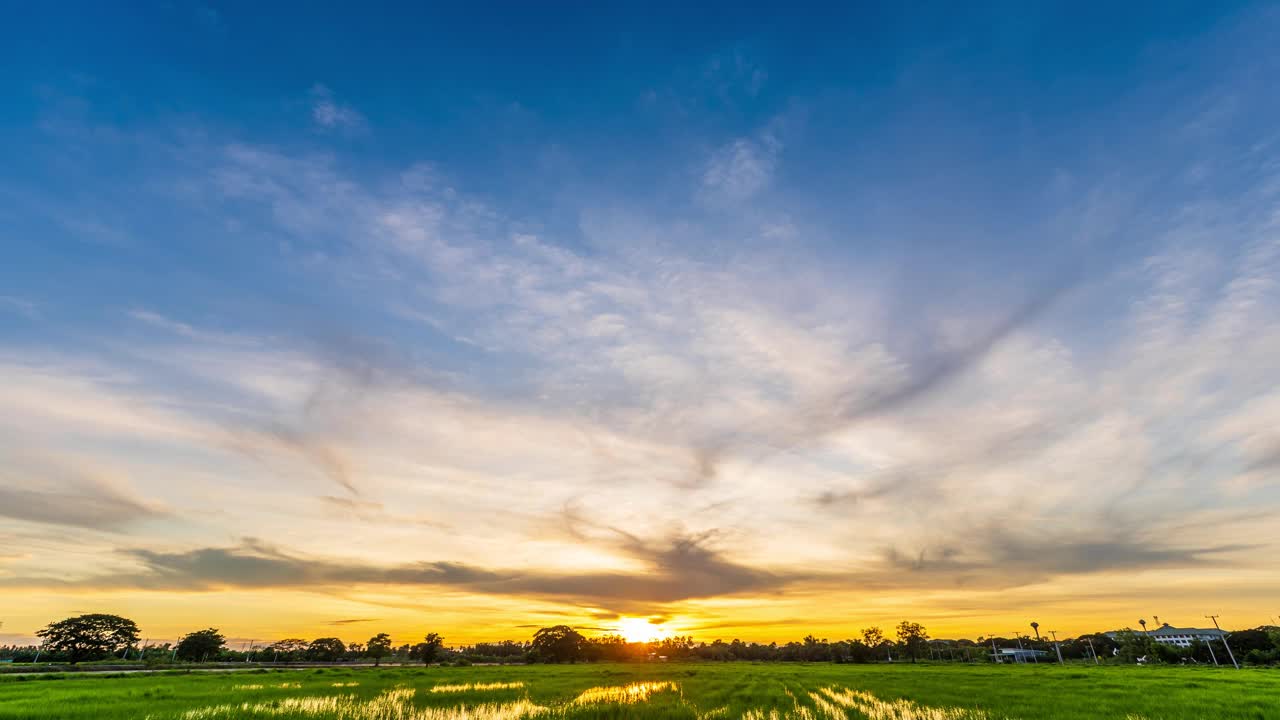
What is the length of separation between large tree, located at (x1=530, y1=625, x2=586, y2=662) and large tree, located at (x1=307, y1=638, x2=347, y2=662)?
37.9 meters

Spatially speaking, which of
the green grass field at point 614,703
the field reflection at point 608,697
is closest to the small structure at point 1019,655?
the green grass field at point 614,703

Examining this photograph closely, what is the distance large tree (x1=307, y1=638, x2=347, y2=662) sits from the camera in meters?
101

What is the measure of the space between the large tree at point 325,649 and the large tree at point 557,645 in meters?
37.9

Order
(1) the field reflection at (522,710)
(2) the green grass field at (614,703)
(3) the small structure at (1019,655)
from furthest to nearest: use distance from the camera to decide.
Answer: (3) the small structure at (1019,655), (1) the field reflection at (522,710), (2) the green grass field at (614,703)

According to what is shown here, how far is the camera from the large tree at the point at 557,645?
106 m

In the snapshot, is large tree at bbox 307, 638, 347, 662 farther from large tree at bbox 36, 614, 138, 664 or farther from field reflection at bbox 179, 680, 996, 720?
field reflection at bbox 179, 680, 996, 720

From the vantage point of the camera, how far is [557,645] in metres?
106

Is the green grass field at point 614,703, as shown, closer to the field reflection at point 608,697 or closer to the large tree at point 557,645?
the field reflection at point 608,697

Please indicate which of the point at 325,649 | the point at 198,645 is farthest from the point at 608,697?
the point at 325,649

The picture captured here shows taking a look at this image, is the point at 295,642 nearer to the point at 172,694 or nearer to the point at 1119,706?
the point at 172,694

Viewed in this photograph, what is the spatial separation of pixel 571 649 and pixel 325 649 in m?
48.0

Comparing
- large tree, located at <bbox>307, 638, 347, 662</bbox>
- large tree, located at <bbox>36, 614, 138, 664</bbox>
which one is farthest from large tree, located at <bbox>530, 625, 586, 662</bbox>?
large tree, located at <bbox>36, 614, 138, 664</bbox>

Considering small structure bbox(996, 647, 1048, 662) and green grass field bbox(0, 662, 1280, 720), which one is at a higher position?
green grass field bbox(0, 662, 1280, 720)

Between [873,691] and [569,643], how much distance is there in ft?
279
